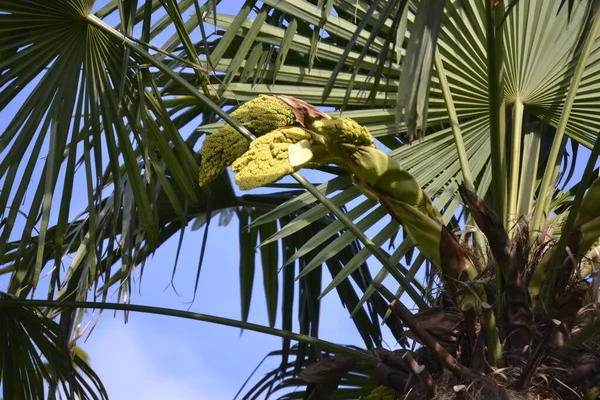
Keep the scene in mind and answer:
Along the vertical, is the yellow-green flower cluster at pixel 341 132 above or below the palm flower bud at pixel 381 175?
above

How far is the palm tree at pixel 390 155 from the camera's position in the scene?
2.11 meters

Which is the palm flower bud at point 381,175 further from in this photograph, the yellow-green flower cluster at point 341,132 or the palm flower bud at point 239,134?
the palm flower bud at point 239,134

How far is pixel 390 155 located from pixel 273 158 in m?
0.78

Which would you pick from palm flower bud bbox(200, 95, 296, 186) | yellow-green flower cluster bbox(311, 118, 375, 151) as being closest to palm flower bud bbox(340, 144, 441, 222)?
yellow-green flower cluster bbox(311, 118, 375, 151)

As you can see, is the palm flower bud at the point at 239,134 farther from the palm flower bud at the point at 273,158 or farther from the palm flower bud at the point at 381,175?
the palm flower bud at the point at 381,175

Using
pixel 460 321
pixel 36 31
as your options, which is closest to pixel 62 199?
pixel 36 31

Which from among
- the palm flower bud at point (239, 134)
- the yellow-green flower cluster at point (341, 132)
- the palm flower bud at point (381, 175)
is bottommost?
the palm flower bud at point (381, 175)

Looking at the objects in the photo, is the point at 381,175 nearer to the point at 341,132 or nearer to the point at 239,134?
the point at 341,132

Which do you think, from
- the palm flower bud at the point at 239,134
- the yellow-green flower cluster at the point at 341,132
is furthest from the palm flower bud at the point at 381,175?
the palm flower bud at the point at 239,134

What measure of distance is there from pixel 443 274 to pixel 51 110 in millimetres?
1236

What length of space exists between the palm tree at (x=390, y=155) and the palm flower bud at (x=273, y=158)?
17cm

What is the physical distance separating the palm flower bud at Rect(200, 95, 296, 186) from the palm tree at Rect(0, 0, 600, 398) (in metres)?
0.04

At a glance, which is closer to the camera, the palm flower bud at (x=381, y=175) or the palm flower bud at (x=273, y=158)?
the palm flower bud at (x=273, y=158)

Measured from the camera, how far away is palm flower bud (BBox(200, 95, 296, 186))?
2.21m
